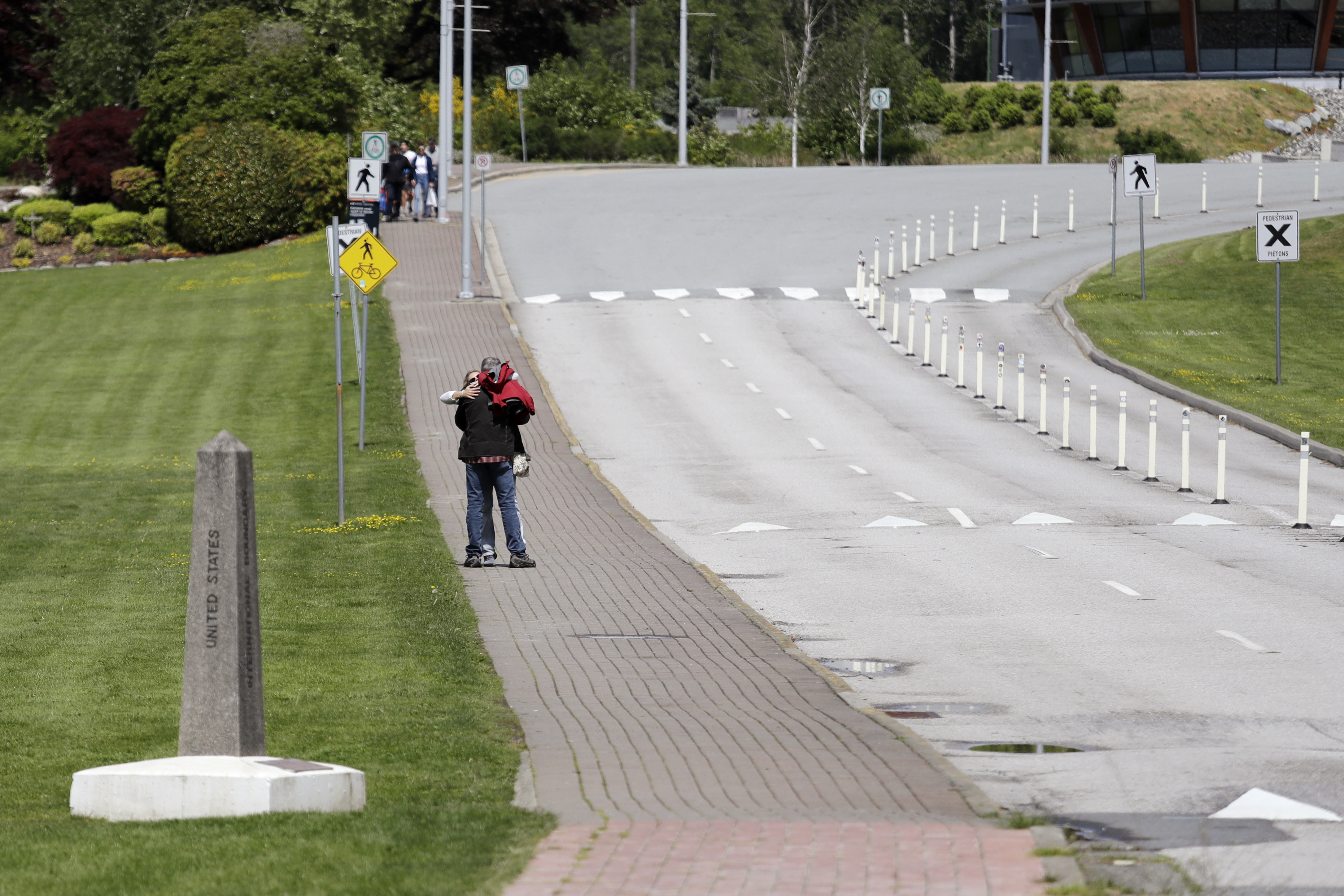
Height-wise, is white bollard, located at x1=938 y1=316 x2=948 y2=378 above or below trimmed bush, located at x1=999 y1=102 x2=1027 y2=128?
below

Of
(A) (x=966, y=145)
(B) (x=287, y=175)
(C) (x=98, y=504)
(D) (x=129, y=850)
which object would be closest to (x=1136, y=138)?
(A) (x=966, y=145)

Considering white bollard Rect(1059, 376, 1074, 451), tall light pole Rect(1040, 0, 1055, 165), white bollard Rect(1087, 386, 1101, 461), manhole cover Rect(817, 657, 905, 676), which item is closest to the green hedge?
white bollard Rect(1059, 376, 1074, 451)

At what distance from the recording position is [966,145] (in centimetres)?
8050

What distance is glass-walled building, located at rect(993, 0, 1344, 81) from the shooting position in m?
88.8

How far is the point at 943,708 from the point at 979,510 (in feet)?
32.9

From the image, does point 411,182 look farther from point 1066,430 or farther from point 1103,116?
point 1103,116

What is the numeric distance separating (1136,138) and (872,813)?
72.1 meters

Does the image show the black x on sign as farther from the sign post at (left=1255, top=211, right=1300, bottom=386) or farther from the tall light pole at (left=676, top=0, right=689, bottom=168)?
the tall light pole at (left=676, top=0, right=689, bottom=168)

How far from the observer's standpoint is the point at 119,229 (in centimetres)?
5325

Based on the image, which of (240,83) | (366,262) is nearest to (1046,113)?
(240,83)

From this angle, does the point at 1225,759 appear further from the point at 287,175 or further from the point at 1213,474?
the point at 287,175

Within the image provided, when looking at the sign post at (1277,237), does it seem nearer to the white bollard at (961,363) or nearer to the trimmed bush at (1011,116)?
the white bollard at (961,363)

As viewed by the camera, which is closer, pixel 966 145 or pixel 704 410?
pixel 704 410

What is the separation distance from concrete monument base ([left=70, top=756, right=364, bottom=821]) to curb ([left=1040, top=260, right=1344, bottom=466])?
18.1 meters
